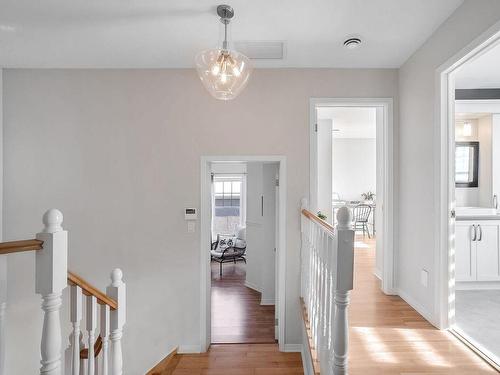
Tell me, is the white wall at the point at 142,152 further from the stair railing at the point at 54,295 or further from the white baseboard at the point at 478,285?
the white baseboard at the point at 478,285

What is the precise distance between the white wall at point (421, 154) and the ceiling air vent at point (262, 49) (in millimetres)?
1312

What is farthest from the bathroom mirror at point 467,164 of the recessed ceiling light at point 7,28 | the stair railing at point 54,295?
the recessed ceiling light at point 7,28

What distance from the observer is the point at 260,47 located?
270cm

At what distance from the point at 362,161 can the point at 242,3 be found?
6.72m

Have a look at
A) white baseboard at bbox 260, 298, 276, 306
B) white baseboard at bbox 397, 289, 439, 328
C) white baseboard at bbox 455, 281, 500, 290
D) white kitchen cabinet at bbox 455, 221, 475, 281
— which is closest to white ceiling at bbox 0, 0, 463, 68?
white kitchen cabinet at bbox 455, 221, 475, 281

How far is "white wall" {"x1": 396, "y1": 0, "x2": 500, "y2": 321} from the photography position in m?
2.21

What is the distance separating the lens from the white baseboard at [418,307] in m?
2.44

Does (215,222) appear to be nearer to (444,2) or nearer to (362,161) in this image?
(362,161)

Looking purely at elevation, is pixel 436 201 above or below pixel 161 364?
above

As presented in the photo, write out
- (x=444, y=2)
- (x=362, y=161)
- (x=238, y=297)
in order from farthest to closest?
(x=362, y=161) → (x=238, y=297) → (x=444, y=2)

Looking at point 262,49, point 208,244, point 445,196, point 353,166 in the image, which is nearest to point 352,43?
point 262,49

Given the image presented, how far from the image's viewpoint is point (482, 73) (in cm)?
320

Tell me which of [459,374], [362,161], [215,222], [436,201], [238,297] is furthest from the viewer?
[362,161]

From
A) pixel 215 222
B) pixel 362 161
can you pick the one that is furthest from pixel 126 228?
pixel 362 161
